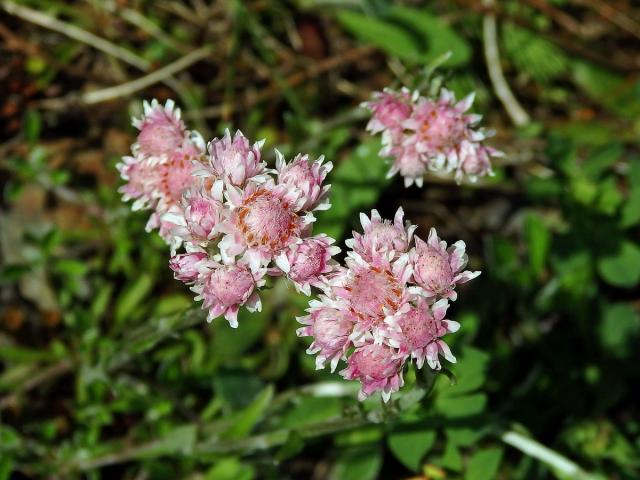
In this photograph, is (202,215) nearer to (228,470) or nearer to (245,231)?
(245,231)

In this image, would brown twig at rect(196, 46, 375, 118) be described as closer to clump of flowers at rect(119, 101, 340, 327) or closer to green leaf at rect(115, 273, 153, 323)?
green leaf at rect(115, 273, 153, 323)

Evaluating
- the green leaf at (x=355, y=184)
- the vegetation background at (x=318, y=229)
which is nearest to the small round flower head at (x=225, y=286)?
the vegetation background at (x=318, y=229)

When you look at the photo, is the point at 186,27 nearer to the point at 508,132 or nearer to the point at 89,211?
Answer: the point at 89,211

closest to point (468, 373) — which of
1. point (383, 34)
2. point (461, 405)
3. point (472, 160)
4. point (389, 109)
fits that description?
point (461, 405)

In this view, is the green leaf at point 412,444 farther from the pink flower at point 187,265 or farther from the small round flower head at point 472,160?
the pink flower at point 187,265

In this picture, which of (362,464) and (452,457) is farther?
(362,464)

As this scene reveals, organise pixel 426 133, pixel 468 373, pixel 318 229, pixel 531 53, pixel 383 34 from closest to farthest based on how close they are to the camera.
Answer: pixel 426 133 → pixel 468 373 → pixel 318 229 → pixel 383 34 → pixel 531 53

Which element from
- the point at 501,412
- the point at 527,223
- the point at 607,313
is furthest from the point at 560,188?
the point at 501,412
